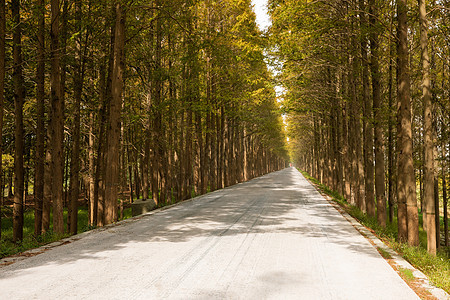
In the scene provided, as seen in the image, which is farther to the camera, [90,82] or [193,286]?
[90,82]

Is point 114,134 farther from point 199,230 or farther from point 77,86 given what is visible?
point 199,230

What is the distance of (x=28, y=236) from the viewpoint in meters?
13.5

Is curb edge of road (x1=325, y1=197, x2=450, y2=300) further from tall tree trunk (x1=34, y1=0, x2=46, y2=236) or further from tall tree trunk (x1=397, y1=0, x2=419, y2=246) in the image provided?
tall tree trunk (x1=34, y1=0, x2=46, y2=236)

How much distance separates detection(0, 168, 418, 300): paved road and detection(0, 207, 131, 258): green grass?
0.86 meters

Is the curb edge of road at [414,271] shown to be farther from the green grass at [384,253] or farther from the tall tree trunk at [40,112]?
the tall tree trunk at [40,112]

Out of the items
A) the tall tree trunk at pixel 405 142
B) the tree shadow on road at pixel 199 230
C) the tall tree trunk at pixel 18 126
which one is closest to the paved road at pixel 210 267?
the tree shadow on road at pixel 199 230

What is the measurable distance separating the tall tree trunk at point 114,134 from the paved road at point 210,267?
70.7 inches

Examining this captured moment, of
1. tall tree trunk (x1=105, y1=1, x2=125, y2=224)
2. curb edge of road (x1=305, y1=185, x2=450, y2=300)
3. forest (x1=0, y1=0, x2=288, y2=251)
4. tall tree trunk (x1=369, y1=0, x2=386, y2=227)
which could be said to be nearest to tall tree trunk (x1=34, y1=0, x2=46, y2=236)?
forest (x1=0, y1=0, x2=288, y2=251)

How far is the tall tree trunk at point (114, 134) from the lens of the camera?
10.5m

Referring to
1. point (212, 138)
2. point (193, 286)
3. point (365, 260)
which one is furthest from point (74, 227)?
point (212, 138)

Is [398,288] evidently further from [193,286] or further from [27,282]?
[27,282]

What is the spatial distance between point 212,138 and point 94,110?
12.0 meters

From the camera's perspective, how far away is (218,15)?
24594mm

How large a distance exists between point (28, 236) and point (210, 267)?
11710 mm
